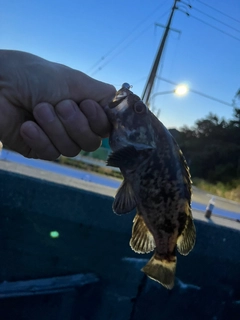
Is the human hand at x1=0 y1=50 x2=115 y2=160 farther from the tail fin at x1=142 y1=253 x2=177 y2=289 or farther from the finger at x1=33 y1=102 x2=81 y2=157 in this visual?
the tail fin at x1=142 y1=253 x2=177 y2=289

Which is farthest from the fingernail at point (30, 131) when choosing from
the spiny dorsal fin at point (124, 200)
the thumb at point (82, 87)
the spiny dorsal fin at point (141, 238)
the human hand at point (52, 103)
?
the spiny dorsal fin at point (141, 238)

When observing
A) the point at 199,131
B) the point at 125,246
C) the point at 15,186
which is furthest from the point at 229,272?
the point at 199,131

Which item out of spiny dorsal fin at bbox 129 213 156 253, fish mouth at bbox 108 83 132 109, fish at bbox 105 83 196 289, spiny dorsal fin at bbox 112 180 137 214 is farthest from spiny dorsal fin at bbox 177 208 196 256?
fish mouth at bbox 108 83 132 109

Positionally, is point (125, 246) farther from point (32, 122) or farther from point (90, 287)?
point (32, 122)

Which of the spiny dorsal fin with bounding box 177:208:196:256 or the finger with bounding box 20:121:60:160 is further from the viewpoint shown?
the spiny dorsal fin with bounding box 177:208:196:256

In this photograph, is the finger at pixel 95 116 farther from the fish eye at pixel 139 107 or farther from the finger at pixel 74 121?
the fish eye at pixel 139 107

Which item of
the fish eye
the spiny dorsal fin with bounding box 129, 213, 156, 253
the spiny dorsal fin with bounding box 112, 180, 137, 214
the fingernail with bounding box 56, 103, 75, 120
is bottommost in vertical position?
the spiny dorsal fin with bounding box 129, 213, 156, 253

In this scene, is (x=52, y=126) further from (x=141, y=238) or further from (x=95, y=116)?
(x=141, y=238)
